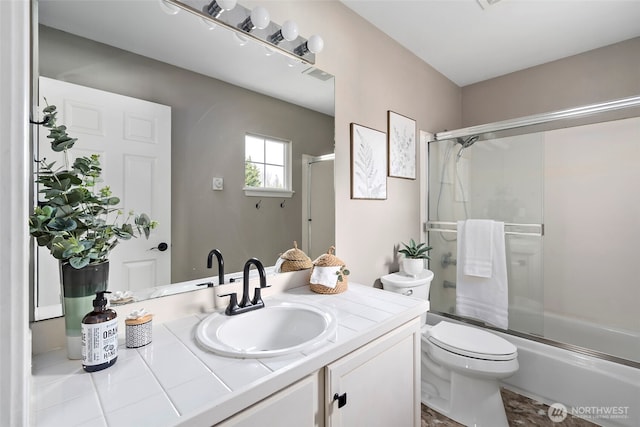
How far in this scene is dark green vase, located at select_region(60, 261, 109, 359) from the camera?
770 mm

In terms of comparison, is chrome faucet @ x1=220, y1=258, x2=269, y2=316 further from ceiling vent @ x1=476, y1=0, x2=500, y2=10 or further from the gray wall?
ceiling vent @ x1=476, y1=0, x2=500, y2=10

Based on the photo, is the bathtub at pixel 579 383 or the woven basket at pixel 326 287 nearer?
the woven basket at pixel 326 287

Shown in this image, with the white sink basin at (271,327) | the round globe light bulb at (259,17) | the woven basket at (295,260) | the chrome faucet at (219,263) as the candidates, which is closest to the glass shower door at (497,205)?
the woven basket at (295,260)

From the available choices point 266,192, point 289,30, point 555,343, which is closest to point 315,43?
point 289,30

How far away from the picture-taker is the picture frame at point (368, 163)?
1.76 meters

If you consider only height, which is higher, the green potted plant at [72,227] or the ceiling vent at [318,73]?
the ceiling vent at [318,73]

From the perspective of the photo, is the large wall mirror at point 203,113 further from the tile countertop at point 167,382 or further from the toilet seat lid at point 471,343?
the toilet seat lid at point 471,343

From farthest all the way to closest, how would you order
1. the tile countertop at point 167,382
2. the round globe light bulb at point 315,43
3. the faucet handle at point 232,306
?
1. the round globe light bulb at point 315,43
2. the faucet handle at point 232,306
3. the tile countertop at point 167,382

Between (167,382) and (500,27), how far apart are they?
2564 mm

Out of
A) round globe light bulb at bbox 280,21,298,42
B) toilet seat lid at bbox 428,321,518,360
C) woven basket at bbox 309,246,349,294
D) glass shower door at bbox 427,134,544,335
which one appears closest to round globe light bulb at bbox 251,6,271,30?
round globe light bulb at bbox 280,21,298,42

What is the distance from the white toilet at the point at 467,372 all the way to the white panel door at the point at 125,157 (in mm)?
1430

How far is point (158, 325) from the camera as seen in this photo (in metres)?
1.00

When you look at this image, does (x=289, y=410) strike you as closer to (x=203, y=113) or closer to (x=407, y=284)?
(x=203, y=113)

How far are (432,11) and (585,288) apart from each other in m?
2.31
